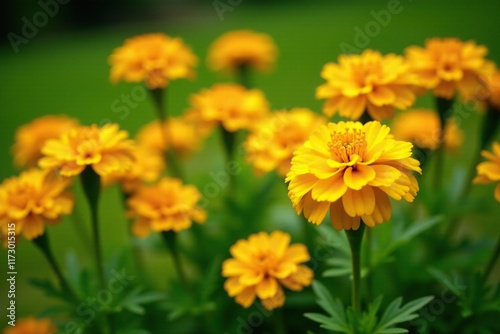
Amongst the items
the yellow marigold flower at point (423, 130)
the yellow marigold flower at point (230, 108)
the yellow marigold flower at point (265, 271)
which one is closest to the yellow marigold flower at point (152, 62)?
the yellow marigold flower at point (230, 108)

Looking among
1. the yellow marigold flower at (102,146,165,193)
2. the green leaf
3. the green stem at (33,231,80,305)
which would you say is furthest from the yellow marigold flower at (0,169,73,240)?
the green leaf

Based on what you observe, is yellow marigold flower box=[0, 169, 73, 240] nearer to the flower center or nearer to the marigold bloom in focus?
the flower center

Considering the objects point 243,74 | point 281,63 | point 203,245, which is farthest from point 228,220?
point 281,63

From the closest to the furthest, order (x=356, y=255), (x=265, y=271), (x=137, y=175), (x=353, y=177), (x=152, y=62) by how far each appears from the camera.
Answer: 1. (x=353, y=177)
2. (x=356, y=255)
3. (x=265, y=271)
4. (x=137, y=175)
5. (x=152, y=62)

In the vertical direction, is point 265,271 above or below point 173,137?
below

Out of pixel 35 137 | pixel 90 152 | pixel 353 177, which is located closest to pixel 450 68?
pixel 353 177

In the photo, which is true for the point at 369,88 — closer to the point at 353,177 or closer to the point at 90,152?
the point at 353,177
